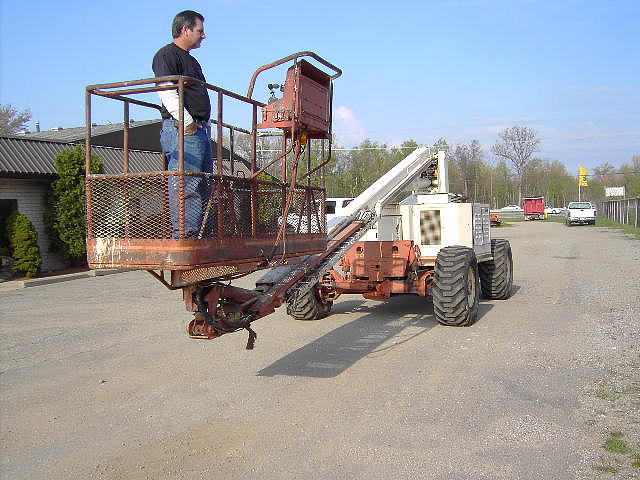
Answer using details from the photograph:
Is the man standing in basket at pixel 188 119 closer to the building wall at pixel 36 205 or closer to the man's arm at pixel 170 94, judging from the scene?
the man's arm at pixel 170 94

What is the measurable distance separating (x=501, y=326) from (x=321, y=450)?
5338mm

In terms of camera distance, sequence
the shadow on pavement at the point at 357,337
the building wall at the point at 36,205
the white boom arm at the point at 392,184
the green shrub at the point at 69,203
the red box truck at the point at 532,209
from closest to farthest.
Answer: the shadow on pavement at the point at 357,337 < the white boom arm at the point at 392,184 < the building wall at the point at 36,205 < the green shrub at the point at 69,203 < the red box truck at the point at 532,209

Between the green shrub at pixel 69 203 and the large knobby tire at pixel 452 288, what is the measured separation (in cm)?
1336

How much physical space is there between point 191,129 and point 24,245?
577 inches

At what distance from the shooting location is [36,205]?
63.9 feet

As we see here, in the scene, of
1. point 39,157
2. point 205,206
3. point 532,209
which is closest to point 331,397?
point 205,206

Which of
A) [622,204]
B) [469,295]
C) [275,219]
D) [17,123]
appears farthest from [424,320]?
[17,123]

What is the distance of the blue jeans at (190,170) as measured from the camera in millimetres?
4633

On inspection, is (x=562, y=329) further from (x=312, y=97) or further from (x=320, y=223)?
(x=312, y=97)

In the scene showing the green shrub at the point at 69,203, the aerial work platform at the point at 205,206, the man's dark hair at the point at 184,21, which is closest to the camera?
the aerial work platform at the point at 205,206

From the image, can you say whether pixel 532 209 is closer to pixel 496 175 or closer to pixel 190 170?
pixel 496 175

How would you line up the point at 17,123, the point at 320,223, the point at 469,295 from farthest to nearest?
1. the point at 17,123
2. the point at 469,295
3. the point at 320,223

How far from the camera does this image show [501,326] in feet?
31.1

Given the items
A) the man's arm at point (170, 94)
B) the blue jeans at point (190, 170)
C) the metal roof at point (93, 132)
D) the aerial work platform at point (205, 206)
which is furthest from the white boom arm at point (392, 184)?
the metal roof at point (93, 132)
